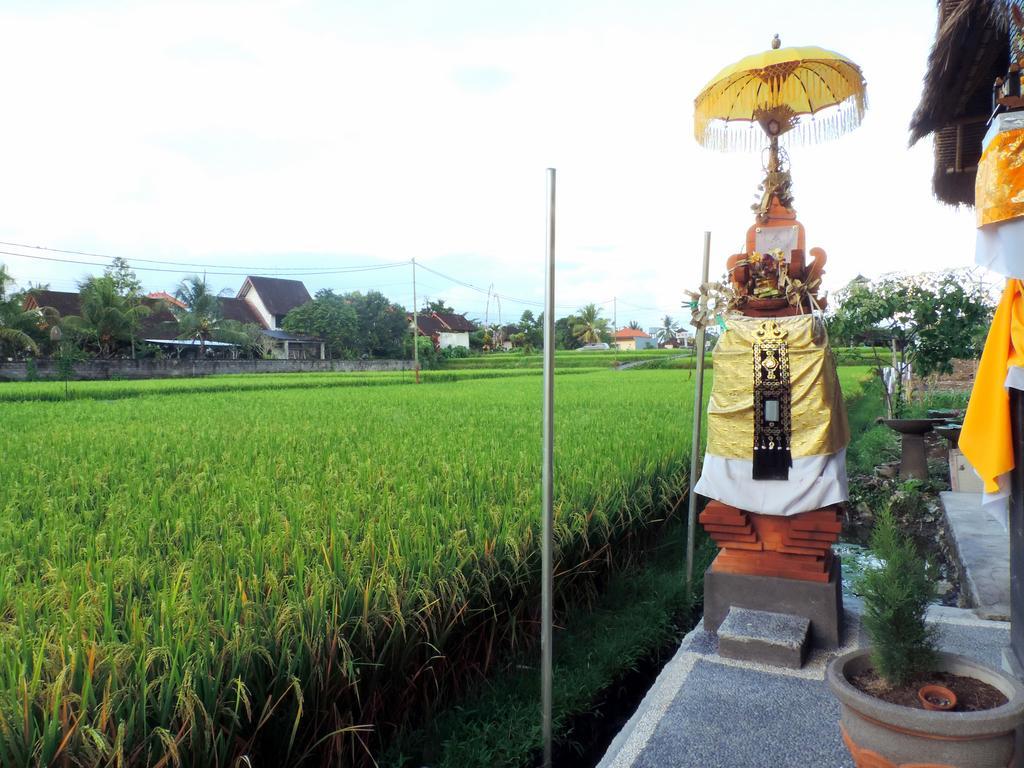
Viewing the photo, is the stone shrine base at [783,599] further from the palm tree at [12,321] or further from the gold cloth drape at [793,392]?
the palm tree at [12,321]

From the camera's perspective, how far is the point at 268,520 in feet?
9.82

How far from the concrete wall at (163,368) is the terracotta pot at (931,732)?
22778 mm

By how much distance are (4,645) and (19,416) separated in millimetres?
7274

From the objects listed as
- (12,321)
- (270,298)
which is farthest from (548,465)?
(270,298)

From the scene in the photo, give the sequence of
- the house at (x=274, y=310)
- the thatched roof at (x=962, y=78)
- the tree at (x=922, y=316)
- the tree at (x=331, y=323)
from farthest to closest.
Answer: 1. the house at (x=274, y=310)
2. the tree at (x=331, y=323)
3. the tree at (x=922, y=316)
4. the thatched roof at (x=962, y=78)

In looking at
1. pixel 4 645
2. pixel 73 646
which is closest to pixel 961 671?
pixel 73 646

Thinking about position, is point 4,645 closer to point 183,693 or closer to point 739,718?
point 183,693

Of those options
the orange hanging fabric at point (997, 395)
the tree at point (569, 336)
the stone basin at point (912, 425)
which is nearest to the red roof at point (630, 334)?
the tree at point (569, 336)

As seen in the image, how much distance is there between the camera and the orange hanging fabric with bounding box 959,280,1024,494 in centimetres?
188

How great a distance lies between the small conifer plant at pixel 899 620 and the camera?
5.31 feet

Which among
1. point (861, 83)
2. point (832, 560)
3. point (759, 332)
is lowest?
point (832, 560)

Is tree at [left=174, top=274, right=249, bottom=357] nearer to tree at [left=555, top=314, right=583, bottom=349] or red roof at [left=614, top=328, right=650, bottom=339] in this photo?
tree at [left=555, top=314, right=583, bottom=349]

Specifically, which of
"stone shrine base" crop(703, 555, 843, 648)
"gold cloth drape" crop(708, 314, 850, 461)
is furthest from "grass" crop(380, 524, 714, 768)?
"gold cloth drape" crop(708, 314, 850, 461)

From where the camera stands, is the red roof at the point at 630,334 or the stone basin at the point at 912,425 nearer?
the stone basin at the point at 912,425
